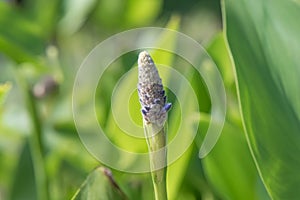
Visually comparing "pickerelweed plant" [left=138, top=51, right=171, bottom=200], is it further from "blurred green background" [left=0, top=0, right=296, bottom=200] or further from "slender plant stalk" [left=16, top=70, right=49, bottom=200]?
"slender plant stalk" [left=16, top=70, right=49, bottom=200]

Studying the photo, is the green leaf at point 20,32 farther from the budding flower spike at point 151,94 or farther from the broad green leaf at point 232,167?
the budding flower spike at point 151,94

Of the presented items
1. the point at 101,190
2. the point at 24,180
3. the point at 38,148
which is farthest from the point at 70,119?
the point at 101,190

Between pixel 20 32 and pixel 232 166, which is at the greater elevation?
pixel 20 32

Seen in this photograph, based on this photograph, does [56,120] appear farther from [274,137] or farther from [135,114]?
[274,137]

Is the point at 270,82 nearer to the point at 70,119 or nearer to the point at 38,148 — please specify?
the point at 38,148

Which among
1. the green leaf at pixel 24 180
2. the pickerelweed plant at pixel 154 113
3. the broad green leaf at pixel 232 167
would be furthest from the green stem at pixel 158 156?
the green leaf at pixel 24 180

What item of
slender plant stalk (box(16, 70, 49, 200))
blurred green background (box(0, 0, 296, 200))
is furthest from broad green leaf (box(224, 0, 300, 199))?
slender plant stalk (box(16, 70, 49, 200))

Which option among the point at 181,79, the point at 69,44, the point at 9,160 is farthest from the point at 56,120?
the point at 69,44
